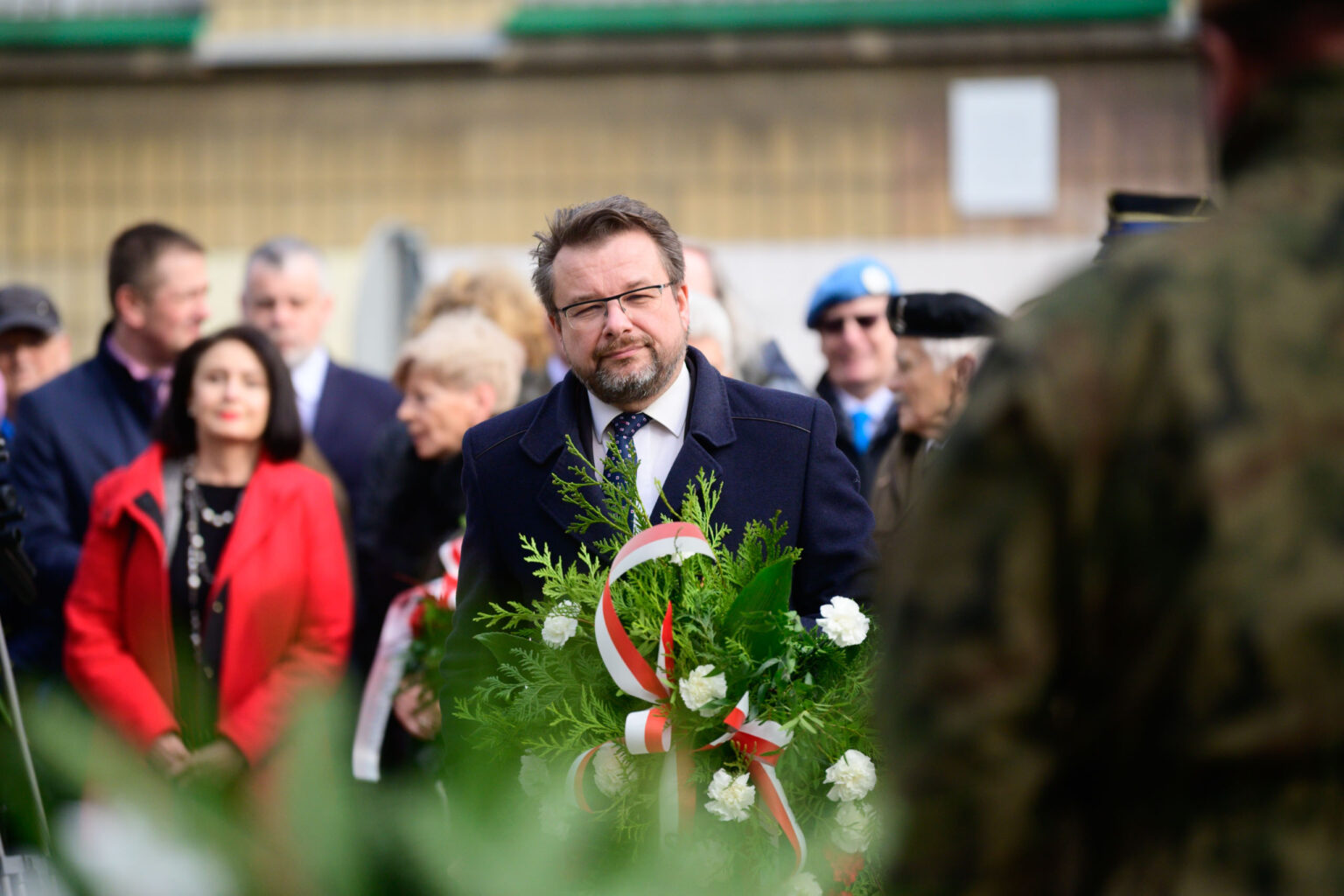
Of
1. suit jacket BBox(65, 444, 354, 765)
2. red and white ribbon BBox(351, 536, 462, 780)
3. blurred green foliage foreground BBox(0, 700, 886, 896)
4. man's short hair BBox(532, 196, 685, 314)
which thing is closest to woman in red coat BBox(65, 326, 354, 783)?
suit jacket BBox(65, 444, 354, 765)

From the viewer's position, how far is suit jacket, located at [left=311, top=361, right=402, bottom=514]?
5.30 metres

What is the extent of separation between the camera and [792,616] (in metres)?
2.49

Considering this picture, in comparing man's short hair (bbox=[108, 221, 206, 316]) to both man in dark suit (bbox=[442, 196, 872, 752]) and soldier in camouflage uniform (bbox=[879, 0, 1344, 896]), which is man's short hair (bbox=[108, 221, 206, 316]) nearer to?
man in dark suit (bbox=[442, 196, 872, 752])

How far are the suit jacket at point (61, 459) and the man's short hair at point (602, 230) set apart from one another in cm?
227

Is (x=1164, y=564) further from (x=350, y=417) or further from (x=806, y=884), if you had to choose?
(x=350, y=417)

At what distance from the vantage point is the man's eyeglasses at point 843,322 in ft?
16.6

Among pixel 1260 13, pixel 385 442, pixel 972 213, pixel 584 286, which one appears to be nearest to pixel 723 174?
pixel 972 213

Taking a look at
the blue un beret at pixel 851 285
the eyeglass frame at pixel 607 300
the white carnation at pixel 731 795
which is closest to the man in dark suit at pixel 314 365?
the blue un beret at pixel 851 285

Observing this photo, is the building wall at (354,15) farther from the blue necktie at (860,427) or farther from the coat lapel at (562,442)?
the coat lapel at (562,442)

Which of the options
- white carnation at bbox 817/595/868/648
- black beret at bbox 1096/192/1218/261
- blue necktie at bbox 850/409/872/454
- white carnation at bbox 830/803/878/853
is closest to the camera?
white carnation at bbox 830/803/878/853

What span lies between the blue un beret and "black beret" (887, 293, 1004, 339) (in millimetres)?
870

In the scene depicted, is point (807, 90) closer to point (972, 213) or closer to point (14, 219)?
point (972, 213)

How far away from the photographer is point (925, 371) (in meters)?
4.06

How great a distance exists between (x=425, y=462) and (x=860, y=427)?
145cm
